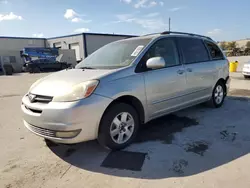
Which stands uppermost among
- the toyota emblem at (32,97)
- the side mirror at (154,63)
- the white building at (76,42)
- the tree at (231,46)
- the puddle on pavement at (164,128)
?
the white building at (76,42)

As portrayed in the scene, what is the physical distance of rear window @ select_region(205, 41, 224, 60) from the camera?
510 cm

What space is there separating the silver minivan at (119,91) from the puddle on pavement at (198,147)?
0.76 metres

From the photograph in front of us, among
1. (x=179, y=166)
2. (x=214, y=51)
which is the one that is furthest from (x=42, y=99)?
(x=214, y=51)

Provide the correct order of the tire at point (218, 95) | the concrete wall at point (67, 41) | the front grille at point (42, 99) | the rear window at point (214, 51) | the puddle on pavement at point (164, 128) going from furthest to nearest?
1. the concrete wall at point (67, 41)
2. the tire at point (218, 95)
3. the rear window at point (214, 51)
4. the puddle on pavement at point (164, 128)
5. the front grille at point (42, 99)

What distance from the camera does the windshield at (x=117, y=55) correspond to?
355 centimetres

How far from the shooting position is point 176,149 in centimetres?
325

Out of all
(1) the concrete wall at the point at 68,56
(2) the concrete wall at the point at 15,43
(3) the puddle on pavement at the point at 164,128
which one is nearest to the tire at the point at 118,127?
(3) the puddle on pavement at the point at 164,128

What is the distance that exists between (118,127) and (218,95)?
3232 millimetres

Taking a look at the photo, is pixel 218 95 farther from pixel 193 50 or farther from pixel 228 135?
pixel 228 135

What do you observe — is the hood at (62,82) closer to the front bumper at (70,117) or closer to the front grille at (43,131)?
the front bumper at (70,117)

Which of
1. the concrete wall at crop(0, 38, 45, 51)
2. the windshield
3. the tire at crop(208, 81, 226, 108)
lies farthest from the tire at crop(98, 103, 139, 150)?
the concrete wall at crop(0, 38, 45, 51)

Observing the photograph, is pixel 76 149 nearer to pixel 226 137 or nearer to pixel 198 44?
pixel 226 137

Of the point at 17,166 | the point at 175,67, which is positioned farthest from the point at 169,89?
the point at 17,166

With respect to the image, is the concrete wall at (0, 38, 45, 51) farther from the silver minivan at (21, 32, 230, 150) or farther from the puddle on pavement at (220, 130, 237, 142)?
the puddle on pavement at (220, 130, 237, 142)
